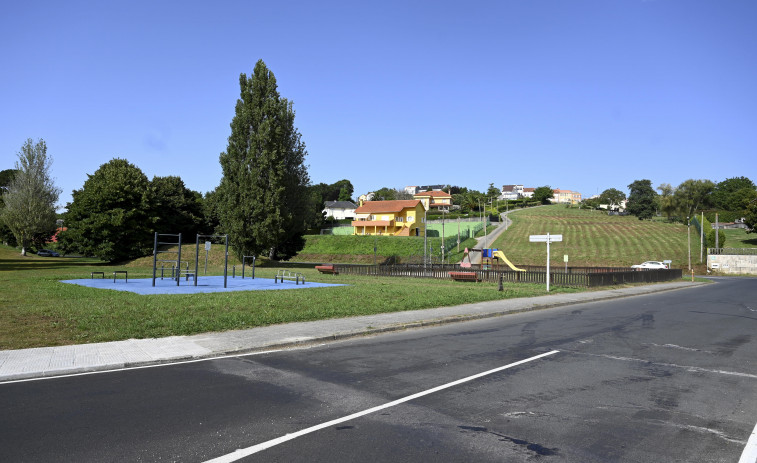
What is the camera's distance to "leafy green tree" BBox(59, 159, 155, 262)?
173ft

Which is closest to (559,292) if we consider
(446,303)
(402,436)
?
(446,303)

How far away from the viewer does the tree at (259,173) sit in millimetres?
44781

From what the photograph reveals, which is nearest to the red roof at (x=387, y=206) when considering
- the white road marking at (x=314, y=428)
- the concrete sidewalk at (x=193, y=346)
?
the concrete sidewalk at (x=193, y=346)

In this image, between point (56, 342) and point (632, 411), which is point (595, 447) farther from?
point (56, 342)

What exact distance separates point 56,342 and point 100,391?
4.10 m

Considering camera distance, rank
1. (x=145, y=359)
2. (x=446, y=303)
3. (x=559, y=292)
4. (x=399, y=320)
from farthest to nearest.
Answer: (x=559, y=292), (x=446, y=303), (x=399, y=320), (x=145, y=359)

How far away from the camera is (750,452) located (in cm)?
475

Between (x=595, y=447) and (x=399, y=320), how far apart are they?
29.7ft

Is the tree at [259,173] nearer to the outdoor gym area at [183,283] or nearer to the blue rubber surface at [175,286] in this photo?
the outdoor gym area at [183,283]

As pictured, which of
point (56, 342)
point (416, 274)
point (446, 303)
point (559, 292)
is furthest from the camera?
point (416, 274)

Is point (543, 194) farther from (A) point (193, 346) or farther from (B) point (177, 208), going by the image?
(A) point (193, 346)

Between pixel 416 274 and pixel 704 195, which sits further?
pixel 704 195

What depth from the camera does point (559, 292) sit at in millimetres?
24969

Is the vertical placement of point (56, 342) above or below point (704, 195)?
below
